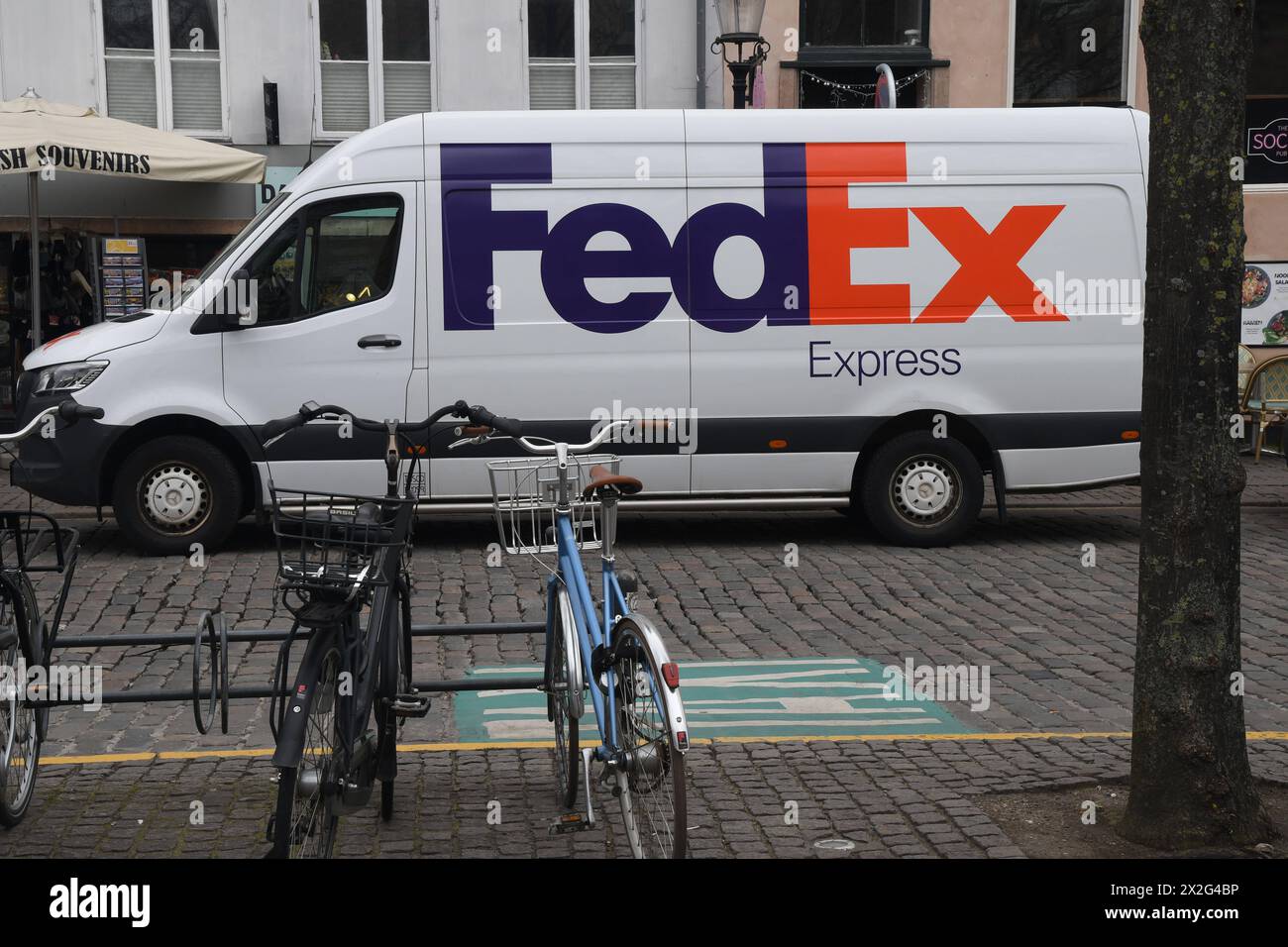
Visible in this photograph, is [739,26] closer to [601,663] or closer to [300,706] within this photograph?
[601,663]

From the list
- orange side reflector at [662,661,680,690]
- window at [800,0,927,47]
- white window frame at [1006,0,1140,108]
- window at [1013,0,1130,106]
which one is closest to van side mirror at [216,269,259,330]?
orange side reflector at [662,661,680,690]

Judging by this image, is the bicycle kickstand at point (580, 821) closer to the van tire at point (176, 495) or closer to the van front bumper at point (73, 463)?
the van tire at point (176, 495)

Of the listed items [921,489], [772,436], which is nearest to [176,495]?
[772,436]

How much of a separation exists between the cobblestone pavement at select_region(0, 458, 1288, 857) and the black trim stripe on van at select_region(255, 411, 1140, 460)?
0.70m

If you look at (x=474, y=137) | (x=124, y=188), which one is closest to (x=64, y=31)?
(x=124, y=188)

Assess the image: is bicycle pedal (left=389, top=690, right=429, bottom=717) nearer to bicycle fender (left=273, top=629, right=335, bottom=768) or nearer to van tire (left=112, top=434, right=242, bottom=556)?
bicycle fender (left=273, top=629, right=335, bottom=768)

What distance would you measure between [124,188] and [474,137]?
842cm

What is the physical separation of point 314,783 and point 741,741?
2.36m

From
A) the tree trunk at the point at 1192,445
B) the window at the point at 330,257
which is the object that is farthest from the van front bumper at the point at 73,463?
the tree trunk at the point at 1192,445

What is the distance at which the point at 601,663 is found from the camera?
449 centimetres

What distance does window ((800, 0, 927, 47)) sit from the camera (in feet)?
60.2

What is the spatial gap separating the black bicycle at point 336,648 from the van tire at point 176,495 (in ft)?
18.7

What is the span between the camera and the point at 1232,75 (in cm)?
447
